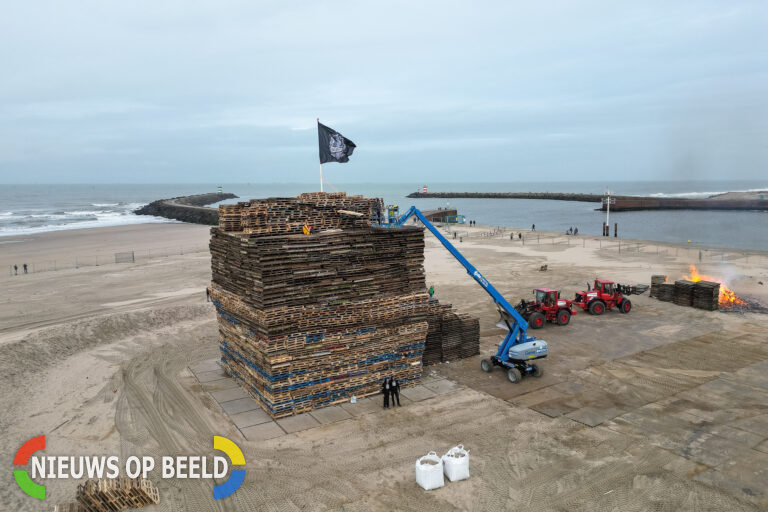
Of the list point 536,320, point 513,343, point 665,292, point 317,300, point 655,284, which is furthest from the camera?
point 655,284

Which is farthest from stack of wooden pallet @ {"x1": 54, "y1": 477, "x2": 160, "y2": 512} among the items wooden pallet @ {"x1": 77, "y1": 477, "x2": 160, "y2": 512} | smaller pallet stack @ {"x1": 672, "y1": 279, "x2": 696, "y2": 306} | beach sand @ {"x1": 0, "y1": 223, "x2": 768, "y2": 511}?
smaller pallet stack @ {"x1": 672, "y1": 279, "x2": 696, "y2": 306}

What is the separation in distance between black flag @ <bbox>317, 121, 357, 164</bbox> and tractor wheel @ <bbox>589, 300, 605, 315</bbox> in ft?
58.6

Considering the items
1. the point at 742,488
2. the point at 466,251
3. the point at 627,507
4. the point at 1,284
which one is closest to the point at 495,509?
the point at 627,507

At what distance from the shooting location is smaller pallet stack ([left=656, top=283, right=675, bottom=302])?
100.0 feet

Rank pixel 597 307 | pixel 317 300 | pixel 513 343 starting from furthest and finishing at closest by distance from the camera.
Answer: pixel 597 307
pixel 513 343
pixel 317 300

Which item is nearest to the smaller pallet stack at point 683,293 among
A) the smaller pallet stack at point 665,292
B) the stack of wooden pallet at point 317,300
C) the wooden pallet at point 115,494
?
the smaller pallet stack at point 665,292

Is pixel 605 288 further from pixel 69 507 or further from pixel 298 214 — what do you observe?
pixel 69 507

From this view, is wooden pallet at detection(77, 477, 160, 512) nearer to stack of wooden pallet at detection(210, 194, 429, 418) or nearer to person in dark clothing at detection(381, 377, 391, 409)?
stack of wooden pallet at detection(210, 194, 429, 418)

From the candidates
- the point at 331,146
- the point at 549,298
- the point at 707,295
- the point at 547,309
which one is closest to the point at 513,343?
the point at 547,309

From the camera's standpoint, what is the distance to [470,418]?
51.4 ft

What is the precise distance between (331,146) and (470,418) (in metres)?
10.8

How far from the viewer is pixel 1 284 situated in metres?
37.8

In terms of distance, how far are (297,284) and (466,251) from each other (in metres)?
42.3

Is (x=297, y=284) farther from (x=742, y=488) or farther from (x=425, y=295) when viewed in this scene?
(x=742, y=488)
